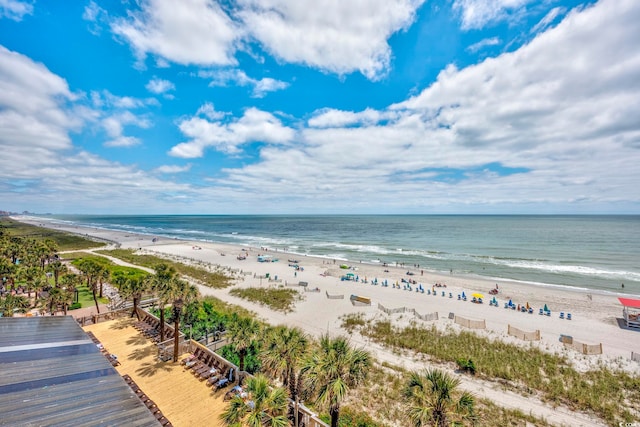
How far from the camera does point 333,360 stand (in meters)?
10.4

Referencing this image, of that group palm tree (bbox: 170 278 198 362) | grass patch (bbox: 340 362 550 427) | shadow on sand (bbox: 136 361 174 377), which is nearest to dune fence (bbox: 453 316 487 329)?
grass patch (bbox: 340 362 550 427)

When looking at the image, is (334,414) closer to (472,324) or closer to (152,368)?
(152,368)

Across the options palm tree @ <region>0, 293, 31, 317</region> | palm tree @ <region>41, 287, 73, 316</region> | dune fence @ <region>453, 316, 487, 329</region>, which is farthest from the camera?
dune fence @ <region>453, 316, 487, 329</region>

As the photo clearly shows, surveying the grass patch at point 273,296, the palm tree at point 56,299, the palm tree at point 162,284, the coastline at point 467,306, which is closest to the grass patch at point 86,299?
the palm tree at point 56,299

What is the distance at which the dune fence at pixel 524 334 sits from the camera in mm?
23608

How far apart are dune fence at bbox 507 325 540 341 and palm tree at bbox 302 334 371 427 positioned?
71.2 feet

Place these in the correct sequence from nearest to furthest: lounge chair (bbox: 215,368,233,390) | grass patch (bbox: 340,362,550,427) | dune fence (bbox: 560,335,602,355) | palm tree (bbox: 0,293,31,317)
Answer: grass patch (bbox: 340,362,550,427) < lounge chair (bbox: 215,368,233,390) < palm tree (bbox: 0,293,31,317) < dune fence (bbox: 560,335,602,355)

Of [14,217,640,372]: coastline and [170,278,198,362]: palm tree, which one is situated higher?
[170,278,198,362]: palm tree

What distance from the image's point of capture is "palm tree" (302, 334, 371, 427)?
383 inches

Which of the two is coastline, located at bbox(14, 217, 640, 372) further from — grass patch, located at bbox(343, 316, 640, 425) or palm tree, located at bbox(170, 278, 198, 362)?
palm tree, located at bbox(170, 278, 198, 362)

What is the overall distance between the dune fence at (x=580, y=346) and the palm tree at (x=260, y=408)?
25.1 meters

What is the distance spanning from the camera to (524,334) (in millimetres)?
23969

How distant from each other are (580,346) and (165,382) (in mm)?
31262

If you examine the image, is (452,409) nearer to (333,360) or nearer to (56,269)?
(333,360)
